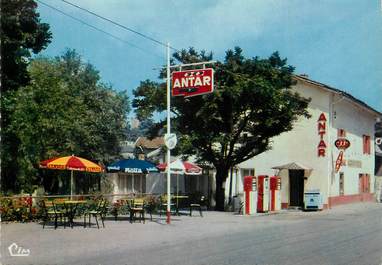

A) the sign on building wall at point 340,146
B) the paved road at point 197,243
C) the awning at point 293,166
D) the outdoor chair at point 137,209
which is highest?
the sign on building wall at point 340,146

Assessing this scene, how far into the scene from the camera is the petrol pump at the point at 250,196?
25.6m

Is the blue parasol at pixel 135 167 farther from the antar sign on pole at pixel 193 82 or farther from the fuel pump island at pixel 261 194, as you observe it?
the fuel pump island at pixel 261 194

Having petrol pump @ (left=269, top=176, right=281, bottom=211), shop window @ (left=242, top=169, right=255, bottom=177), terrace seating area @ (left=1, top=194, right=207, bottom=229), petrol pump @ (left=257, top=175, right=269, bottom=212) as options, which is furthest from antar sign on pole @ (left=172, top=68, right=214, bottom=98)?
shop window @ (left=242, top=169, right=255, bottom=177)

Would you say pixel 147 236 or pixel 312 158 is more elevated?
pixel 312 158

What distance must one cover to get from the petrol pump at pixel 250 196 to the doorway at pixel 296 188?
306 inches

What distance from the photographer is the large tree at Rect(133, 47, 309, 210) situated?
85.0 feet

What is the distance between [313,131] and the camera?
32.5 meters

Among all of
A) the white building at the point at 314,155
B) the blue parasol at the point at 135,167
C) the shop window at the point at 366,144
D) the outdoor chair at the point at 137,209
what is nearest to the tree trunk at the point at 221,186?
the white building at the point at 314,155

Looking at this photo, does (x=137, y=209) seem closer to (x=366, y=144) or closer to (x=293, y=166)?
(x=293, y=166)

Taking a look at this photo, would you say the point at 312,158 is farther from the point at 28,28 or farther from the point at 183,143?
the point at 28,28

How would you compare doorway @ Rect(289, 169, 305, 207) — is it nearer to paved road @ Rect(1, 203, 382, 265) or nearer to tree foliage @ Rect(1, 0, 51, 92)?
paved road @ Rect(1, 203, 382, 265)

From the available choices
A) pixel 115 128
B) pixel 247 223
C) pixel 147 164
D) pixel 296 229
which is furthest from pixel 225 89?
pixel 115 128

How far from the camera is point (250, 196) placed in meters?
25.6

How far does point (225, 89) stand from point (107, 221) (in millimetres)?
8726
